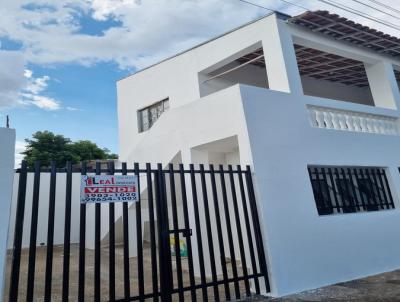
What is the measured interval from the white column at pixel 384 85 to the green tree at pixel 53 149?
1630 cm

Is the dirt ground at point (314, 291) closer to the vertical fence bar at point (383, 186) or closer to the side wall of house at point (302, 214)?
the side wall of house at point (302, 214)

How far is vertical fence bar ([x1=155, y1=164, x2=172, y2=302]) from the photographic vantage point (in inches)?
130

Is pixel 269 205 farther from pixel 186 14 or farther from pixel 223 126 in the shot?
pixel 186 14

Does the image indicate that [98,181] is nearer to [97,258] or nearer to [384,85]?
[97,258]

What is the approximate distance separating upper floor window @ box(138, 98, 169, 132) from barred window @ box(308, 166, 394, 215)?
548 cm

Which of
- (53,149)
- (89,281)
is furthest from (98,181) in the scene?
(53,149)

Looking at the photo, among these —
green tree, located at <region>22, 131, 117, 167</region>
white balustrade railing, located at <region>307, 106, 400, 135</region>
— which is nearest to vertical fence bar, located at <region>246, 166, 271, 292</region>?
white balustrade railing, located at <region>307, 106, 400, 135</region>

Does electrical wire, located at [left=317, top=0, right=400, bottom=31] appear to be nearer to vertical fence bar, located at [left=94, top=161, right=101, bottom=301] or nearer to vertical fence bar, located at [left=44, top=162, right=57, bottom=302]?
vertical fence bar, located at [left=94, top=161, right=101, bottom=301]

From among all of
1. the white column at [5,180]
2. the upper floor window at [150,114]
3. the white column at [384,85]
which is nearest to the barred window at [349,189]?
the white column at [384,85]

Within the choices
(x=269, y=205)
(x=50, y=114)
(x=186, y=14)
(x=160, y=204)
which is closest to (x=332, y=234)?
(x=269, y=205)

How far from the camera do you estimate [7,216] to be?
274cm

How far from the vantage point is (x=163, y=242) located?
3.47m

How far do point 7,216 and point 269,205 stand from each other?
11.1 feet

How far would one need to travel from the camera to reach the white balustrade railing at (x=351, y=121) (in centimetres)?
555
